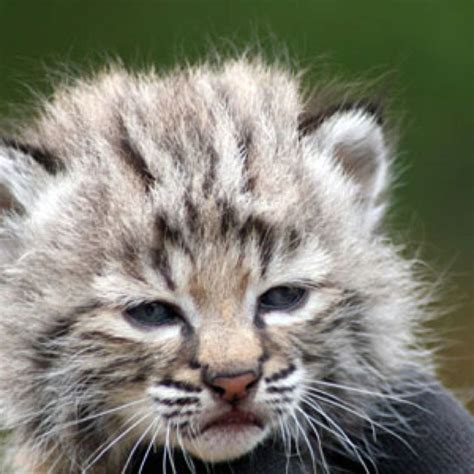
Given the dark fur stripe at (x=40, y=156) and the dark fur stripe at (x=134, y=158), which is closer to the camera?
the dark fur stripe at (x=134, y=158)

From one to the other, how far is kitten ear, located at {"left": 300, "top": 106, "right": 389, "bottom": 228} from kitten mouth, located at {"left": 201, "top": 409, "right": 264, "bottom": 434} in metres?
0.98

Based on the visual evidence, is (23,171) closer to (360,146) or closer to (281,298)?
(281,298)

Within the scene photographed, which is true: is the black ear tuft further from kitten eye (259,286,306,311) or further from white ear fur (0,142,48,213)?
white ear fur (0,142,48,213)

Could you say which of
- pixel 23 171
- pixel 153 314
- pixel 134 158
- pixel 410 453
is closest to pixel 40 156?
pixel 23 171

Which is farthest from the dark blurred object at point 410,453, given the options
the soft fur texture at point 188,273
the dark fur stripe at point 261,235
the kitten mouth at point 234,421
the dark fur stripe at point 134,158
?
the dark fur stripe at point 134,158

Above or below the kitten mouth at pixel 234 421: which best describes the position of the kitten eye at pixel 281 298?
above

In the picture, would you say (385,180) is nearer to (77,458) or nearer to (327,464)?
(327,464)

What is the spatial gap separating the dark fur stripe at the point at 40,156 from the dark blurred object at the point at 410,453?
98 cm

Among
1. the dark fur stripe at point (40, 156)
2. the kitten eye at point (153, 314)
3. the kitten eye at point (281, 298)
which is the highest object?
the dark fur stripe at point (40, 156)

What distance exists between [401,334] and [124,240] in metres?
1.16

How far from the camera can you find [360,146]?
13.7 feet

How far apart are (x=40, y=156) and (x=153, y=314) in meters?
0.72

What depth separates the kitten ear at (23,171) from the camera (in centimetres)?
381

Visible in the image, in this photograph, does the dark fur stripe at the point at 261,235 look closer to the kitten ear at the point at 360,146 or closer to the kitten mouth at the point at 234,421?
the kitten mouth at the point at 234,421
